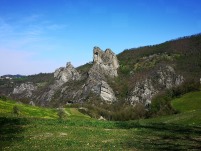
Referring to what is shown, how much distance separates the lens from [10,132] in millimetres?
37188

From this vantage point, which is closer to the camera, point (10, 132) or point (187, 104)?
point (10, 132)

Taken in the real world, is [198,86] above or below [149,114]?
above

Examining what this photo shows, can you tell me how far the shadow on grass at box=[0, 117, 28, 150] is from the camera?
102 ft

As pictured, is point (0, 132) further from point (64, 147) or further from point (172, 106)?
point (172, 106)

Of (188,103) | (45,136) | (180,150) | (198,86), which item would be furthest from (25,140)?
(198,86)

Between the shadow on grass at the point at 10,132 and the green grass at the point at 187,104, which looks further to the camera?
the green grass at the point at 187,104

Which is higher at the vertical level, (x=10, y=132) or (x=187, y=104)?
(x=187, y=104)

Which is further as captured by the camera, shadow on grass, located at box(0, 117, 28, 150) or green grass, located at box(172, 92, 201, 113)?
green grass, located at box(172, 92, 201, 113)

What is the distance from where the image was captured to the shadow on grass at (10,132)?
31067mm

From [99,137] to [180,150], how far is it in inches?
422

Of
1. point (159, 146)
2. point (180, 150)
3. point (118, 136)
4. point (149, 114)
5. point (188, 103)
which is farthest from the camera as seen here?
point (149, 114)

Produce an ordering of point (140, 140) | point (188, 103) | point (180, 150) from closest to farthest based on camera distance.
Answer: point (180, 150), point (140, 140), point (188, 103)

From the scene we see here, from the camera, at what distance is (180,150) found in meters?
28.9

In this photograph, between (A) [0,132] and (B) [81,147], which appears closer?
(B) [81,147]
